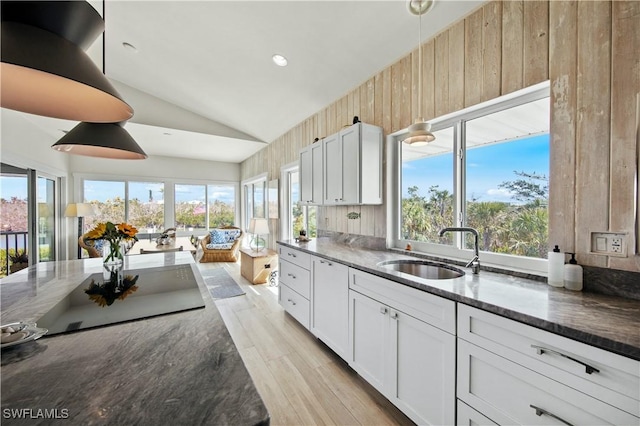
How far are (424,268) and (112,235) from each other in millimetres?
2437

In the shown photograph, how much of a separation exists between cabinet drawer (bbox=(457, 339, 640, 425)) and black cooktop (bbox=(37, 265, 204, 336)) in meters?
1.33

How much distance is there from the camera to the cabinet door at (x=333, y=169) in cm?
276

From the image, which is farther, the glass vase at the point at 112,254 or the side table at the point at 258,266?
the side table at the point at 258,266

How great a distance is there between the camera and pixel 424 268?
209cm

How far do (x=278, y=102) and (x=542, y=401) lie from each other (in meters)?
3.98

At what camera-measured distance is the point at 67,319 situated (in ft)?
3.28

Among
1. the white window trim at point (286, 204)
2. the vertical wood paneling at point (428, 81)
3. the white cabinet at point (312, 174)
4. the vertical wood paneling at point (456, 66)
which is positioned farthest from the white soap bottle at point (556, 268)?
the white window trim at point (286, 204)

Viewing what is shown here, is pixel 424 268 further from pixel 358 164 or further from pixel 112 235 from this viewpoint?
pixel 112 235

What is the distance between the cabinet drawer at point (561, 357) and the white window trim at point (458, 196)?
70 cm

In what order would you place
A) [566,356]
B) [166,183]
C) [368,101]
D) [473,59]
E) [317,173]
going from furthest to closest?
[166,183] < [317,173] < [368,101] < [473,59] < [566,356]

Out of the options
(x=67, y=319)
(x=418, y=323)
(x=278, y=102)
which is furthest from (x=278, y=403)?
(x=278, y=102)

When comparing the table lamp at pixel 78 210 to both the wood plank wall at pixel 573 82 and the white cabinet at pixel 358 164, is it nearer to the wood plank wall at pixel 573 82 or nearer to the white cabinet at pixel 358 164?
the white cabinet at pixel 358 164

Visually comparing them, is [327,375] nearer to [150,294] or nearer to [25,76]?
[150,294]

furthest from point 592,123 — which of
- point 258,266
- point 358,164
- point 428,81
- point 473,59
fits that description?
point 258,266
